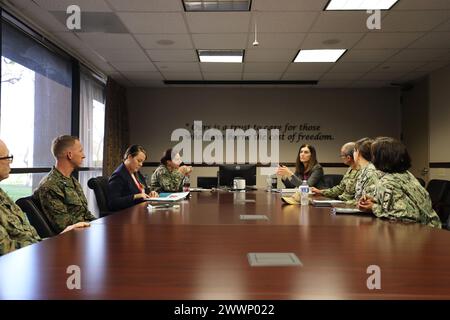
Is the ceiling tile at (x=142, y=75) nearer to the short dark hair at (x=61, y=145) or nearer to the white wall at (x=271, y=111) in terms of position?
the white wall at (x=271, y=111)

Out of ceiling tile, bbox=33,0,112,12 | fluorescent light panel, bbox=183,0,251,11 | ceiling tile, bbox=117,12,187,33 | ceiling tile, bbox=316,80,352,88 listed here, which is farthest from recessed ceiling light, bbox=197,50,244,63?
ceiling tile, bbox=316,80,352,88

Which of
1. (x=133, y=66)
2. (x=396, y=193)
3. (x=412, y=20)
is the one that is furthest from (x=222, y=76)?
(x=396, y=193)

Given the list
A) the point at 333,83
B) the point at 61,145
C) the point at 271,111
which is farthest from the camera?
the point at 271,111

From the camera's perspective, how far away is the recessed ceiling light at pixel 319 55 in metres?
5.27

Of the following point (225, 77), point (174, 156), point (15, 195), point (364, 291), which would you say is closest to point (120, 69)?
point (225, 77)

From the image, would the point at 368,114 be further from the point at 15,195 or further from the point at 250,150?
the point at 15,195

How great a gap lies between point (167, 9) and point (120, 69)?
2.72 metres

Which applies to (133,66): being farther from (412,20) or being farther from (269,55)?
(412,20)

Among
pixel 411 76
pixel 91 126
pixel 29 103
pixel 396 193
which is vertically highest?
pixel 411 76

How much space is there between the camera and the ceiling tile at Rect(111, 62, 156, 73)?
5.93 m

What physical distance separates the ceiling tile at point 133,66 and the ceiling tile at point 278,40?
1.85 metres

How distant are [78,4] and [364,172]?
3.14 metres

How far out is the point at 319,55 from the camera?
17.9 ft

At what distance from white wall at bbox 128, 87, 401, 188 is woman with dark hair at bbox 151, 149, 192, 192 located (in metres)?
3.04
